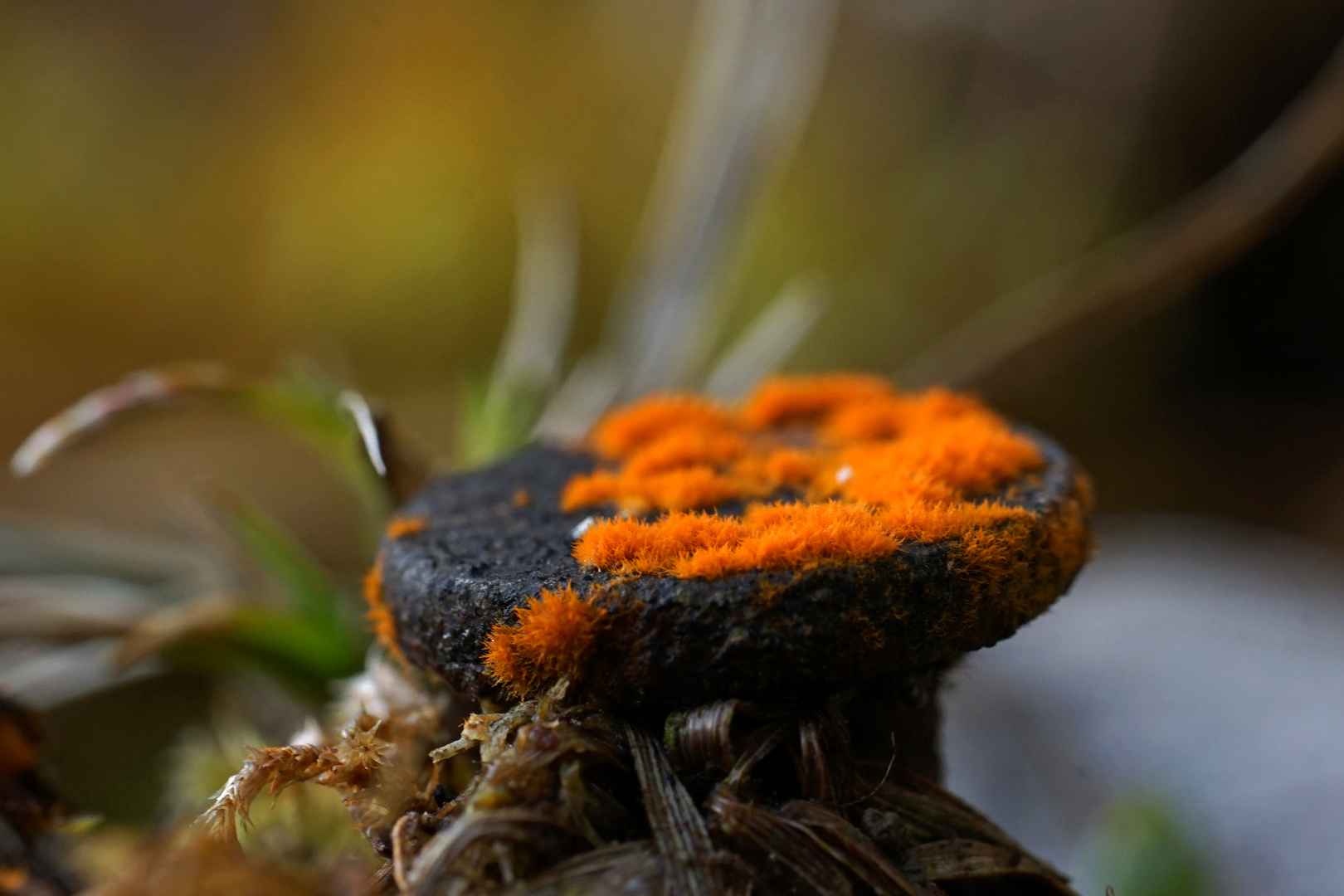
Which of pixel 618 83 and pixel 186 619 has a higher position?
pixel 618 83

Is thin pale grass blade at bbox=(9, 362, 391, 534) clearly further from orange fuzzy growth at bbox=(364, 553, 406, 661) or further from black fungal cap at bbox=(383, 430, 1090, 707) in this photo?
black fungal cap at bbox=(383, 430, 1090, 707)

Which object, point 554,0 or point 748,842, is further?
point 554,0

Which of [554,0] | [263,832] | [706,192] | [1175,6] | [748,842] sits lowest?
[748,842]

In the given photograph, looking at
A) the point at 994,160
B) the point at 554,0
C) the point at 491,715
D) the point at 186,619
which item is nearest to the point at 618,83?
the point at 554,0

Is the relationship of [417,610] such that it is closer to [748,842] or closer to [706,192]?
[748,842]

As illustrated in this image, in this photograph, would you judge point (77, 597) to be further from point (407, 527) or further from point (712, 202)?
point (712, 202)

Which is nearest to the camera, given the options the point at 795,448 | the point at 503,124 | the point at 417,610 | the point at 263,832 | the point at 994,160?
the point at 417,610

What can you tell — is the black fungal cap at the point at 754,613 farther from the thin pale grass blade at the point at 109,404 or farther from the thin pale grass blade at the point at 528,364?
the thin pale grass blade at the point at 528,364

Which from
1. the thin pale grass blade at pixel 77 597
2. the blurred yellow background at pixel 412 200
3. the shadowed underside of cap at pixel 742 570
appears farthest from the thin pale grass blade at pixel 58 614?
the blurred yellow background at pixel 412 200
